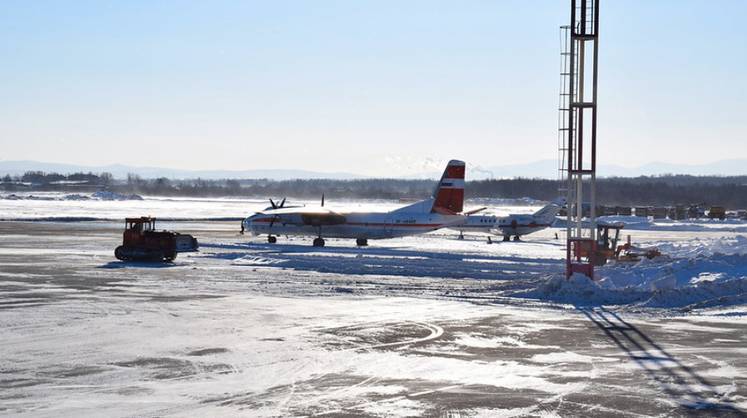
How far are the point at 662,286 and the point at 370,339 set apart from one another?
45.9 feet

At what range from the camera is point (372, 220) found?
62.0m

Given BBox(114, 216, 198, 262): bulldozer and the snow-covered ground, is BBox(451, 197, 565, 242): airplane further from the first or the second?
BBox(114, 216, 198, 262): bulldozer

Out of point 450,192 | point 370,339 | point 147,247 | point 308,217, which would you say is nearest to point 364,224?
point 308,217

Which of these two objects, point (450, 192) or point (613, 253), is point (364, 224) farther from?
point (613, 253)

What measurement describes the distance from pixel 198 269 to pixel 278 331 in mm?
19012

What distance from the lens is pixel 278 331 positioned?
80.8 ft

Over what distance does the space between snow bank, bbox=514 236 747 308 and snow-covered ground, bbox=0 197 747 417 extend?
0.25 feet

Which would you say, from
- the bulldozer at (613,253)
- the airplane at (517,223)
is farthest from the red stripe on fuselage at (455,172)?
the bulldozer at (613,253)

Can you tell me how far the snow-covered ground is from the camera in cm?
1666

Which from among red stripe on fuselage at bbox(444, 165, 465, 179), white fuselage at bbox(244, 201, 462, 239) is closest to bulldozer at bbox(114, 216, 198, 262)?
white fuselage at bbox(244, 201, 462, 239)

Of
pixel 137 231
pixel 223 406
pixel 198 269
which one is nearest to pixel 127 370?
pixel 223 406

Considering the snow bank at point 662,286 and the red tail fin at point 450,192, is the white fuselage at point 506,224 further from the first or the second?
the snow bank at point 662,286

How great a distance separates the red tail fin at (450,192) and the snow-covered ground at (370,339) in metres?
18.3

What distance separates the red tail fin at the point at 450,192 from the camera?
6322 centimetres
